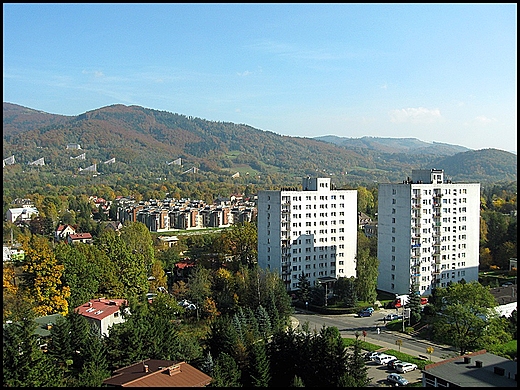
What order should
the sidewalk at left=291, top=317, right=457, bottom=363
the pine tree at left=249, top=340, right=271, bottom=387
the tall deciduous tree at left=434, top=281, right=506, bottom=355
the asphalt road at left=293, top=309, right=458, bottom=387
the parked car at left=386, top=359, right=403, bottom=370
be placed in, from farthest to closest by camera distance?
the sidewalk at left=291, top=317, right=457, bottom=363, the tall deciduous tree at left=434, top=281, right=506, bottom=355, the parked car at left=386, top=359, right=403, bottom=370, the asphalt road at left=293, top=309, right=458, bottom=387, the pine tree at left=249, top=340, right=271, bottom=387

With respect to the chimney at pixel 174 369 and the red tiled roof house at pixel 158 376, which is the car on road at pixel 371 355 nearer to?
the red tiled roof house at pixel 158 376

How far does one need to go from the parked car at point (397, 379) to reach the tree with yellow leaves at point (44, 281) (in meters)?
7.50

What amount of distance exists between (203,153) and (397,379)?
277 ft

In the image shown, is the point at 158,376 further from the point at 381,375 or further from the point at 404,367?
the point at 404,367

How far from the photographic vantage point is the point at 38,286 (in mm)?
11859

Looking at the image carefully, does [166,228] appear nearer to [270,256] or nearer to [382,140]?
[270,256]

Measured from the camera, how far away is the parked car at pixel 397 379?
8852 millimetres

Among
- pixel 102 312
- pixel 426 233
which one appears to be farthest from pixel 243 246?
pixel 102 312

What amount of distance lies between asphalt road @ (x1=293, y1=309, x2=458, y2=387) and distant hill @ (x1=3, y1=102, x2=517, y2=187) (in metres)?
44.1

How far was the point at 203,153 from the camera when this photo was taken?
91625 millimetres

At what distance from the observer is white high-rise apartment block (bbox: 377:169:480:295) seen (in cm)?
1516

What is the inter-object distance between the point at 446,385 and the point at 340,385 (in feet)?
5.08

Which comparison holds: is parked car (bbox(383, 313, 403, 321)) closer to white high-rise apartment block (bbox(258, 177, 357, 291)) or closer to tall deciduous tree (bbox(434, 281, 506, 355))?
tall deciduous tree (bbox(434, 281, 506, 355))

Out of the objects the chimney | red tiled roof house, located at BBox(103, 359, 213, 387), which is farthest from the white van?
the chimney
